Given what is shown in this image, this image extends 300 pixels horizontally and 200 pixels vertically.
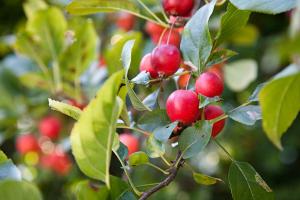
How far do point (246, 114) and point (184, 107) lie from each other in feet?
0.27

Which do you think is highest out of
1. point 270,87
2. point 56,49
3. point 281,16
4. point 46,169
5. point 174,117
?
point 270,87

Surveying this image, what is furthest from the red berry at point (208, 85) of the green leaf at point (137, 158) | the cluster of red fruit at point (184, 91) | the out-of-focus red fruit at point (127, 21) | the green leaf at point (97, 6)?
the out-of-focus red fruit at point (127, 21)

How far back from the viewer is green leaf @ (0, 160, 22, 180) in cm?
71

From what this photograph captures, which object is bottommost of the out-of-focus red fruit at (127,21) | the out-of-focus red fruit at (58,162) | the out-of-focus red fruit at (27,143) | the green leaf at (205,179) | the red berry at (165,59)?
the out-of-focus red fruit at (58,162)

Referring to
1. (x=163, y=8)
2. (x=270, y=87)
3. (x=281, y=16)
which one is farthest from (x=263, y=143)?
(x=270, y=87)

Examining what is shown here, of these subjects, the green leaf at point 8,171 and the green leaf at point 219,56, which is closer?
the green leaf at point 8,171

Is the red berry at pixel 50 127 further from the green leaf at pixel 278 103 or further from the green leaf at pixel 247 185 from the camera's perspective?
the green leaf at pixel 278 103

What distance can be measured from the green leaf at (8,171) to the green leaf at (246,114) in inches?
11.1

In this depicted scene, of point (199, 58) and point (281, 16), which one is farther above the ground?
point (199, 58)

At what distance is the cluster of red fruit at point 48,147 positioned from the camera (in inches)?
75.0

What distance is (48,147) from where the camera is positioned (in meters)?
2.13

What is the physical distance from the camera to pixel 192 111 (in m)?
0.76

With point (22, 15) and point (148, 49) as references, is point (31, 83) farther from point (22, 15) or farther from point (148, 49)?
point (22, 15)

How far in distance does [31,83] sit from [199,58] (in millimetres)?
866
